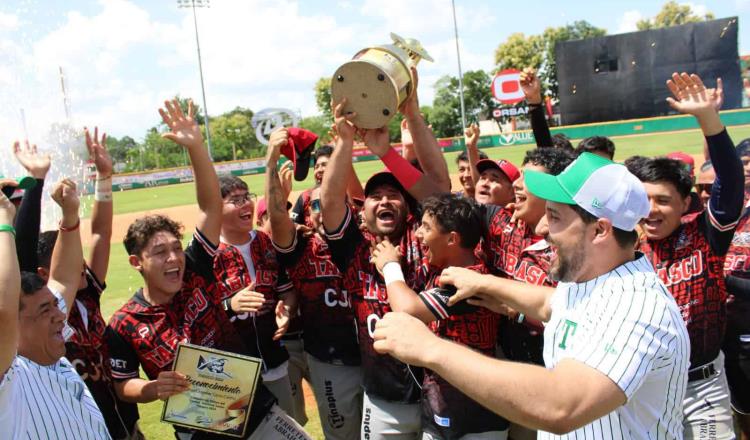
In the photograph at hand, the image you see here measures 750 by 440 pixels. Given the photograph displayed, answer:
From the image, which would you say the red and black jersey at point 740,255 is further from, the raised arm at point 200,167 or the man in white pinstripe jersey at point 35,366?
the man in white pinstripe jersey at point 35,366

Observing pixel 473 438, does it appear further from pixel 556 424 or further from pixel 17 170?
pixel 17 170

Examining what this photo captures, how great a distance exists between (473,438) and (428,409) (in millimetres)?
293

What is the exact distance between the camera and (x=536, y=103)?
589cm

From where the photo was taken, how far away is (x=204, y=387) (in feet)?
11.7

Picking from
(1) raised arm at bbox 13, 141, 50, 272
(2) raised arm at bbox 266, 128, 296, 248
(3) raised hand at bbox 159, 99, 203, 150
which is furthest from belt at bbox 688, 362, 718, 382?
(1) raised arm at bbox 13, 141, 50, 272

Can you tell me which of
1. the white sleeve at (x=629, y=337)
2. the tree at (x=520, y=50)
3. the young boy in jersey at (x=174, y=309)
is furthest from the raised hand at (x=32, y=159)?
the tree at (x=520, y=50)

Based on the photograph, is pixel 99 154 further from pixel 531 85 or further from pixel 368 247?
pixel 531 85

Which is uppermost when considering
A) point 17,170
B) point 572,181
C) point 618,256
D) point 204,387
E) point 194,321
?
point 17,170

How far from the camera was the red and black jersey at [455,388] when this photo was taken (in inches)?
137

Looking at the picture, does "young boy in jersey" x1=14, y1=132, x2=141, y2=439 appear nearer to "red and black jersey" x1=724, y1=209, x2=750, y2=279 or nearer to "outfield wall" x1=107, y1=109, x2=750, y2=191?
"red and black jersey" x1=724, y1=209, x2=750, y2=279

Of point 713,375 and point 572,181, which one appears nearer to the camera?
point 572,181

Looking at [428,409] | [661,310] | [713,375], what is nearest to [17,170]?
[428,409]

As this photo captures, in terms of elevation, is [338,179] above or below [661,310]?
above

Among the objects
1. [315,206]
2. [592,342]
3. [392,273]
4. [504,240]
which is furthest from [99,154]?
[592,342]
